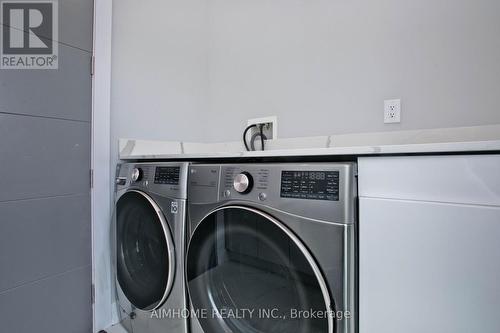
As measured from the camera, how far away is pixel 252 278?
2.80ft

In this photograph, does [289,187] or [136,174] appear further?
[136,174]

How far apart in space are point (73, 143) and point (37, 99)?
236mm

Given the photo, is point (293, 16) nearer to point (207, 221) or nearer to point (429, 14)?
point (429, 14)

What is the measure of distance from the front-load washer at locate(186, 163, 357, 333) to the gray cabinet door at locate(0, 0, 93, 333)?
0.73 m

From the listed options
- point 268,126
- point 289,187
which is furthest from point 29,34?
point 289,187

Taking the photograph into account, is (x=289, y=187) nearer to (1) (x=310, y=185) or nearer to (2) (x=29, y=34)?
(1) (x=310, y=185)

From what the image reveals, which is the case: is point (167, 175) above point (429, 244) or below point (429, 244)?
above

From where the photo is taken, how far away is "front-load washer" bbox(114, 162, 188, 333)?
100 centimetres

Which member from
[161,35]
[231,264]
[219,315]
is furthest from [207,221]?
[161,35]

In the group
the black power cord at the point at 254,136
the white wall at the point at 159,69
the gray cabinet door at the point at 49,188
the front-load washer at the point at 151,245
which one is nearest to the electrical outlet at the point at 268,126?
the black power cord at the point at 254,136

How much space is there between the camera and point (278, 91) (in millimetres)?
1488

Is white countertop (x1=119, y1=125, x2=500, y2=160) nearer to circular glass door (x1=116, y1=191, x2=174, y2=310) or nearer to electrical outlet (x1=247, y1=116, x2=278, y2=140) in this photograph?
electrical outlet (x1=247, y1=116, x2=278, y2=140)

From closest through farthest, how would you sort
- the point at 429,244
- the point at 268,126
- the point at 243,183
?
the point at 429,244
the point at 243,183
the point at 268,126

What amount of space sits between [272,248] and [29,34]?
1.41m
